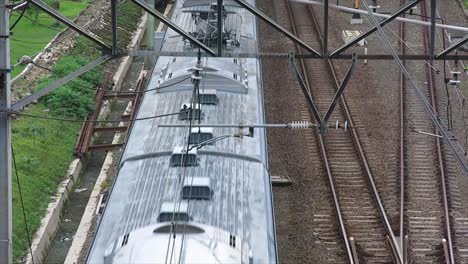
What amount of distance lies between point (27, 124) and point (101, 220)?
39.6 feet

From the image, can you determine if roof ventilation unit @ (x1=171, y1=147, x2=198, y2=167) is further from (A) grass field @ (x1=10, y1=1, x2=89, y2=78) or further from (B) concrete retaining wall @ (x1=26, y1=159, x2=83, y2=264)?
(A) grass field @ (x1=10, y1=1, x2=89, y2=78)

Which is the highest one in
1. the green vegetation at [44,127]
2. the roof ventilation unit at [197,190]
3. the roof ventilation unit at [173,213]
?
the green vegetation at [44,127]

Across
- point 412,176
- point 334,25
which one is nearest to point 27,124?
point 412,176

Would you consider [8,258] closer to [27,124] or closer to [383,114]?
[27,124]

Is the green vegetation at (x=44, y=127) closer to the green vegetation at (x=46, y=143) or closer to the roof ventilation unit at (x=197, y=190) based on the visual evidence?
the green vegetation at (x=46, y=143)

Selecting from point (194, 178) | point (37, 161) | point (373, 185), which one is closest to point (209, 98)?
point (194, 178)

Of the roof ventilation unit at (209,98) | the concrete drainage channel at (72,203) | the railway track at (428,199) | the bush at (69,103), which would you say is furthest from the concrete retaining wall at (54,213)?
the railway track at (428,199)

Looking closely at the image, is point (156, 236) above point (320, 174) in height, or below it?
below

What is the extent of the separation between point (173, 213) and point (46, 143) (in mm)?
12134

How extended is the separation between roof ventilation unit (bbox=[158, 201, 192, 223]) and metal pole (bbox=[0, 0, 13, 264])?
7.08 ft

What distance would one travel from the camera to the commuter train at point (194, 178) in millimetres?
11406

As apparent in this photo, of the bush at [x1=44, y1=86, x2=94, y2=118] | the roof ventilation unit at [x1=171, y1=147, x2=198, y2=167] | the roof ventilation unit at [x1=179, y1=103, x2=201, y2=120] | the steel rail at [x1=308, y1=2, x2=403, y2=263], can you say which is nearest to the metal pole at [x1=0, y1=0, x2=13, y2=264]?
the roof ventilation unit at [x1=171, y1=147, x2=198, y2=167]

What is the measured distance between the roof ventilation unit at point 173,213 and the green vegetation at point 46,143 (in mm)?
6637

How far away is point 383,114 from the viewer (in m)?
25.6
